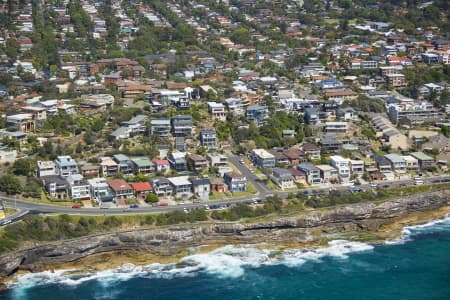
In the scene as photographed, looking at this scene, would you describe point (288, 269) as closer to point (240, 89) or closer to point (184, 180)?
point (184, 180)

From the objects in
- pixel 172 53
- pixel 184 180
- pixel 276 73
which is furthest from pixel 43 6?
pixel 184 180

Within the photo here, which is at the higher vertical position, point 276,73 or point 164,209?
point 276,73

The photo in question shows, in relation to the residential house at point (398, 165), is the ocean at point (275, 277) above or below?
below

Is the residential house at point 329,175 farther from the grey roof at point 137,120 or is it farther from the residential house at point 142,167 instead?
the grey roof at point 137,120

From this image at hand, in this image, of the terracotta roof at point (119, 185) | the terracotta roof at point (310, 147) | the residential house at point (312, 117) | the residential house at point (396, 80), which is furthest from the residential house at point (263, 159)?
the residential house at point (396, 80)

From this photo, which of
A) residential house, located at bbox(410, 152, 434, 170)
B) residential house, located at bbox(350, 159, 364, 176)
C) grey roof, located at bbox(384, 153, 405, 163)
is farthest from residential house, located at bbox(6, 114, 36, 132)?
residential house, located at bbox(410, 152, 434, 170)

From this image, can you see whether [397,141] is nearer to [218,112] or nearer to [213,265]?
[218,112]

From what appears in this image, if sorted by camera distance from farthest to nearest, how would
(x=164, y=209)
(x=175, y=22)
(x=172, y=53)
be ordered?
(x=175, y=22) < (x=172, y=53) < (x=164, y=209)
